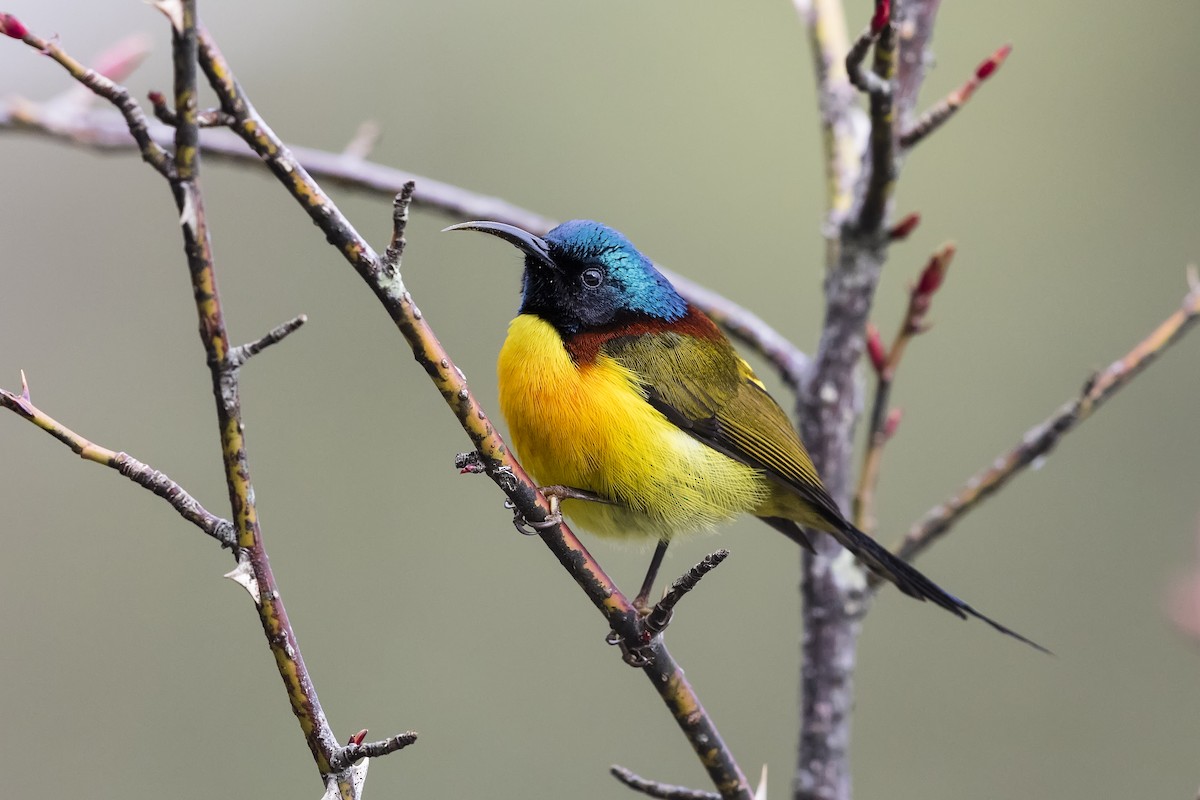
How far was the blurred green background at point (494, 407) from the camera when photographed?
5.77m

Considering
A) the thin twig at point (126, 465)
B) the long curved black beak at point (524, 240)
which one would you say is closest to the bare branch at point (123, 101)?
the thin twig at point (126, 465)

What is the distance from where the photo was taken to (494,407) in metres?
6.27

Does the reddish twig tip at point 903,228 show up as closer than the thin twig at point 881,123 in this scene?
No

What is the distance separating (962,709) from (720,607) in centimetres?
131

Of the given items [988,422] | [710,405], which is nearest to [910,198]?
[988,422]

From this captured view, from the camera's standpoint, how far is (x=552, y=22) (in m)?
8.30

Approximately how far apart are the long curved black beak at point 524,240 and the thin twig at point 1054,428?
117 centimetres

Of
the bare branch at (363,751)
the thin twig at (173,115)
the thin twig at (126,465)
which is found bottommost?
the bare branch at (363,751)

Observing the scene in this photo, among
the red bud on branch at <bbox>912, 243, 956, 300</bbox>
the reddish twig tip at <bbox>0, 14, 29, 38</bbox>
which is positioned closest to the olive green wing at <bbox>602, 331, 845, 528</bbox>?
the red bud on branch at <bbox>912, 243, 956, 300</bbox>

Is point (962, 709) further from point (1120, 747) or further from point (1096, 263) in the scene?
point (1096, 263)

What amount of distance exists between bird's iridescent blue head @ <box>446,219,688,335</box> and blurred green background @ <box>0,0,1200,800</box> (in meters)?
2.69

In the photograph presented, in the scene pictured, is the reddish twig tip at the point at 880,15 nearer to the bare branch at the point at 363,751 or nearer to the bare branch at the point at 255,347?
the bare branch at the point at 255,347

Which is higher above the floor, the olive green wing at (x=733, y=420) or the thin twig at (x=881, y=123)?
the thin twig at (x=881, y=123)

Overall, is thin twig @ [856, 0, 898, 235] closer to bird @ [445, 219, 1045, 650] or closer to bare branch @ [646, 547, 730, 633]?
bird @ [445, 219, 1045, 650]
